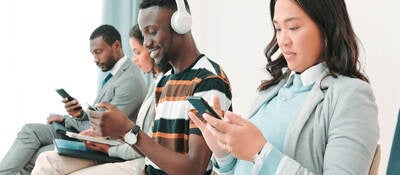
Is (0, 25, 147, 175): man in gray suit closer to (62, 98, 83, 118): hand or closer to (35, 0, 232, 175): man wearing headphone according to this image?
(62, 98, 83, 118): hand

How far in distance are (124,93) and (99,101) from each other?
25cm

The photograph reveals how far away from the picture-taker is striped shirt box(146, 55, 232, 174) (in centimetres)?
144

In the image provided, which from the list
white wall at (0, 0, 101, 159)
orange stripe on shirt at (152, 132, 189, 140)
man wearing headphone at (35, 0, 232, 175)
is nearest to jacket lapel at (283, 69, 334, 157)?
man wearing headphone at (35, 0, 232, 175)

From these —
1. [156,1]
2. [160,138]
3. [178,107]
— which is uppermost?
[156,1]

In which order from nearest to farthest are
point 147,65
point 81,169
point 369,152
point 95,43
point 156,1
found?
point 369,152 < point 156,1 < point 81,169 < point 147,65 < point 95,43

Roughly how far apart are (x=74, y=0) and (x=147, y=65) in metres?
1.15

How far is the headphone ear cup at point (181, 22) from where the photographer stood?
1500 millimetres

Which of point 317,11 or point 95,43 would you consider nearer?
point 317,11

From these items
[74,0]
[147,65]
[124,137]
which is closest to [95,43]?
[147,65]

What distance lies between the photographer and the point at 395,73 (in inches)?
83.1

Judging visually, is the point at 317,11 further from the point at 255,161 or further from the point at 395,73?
the point at 395,73

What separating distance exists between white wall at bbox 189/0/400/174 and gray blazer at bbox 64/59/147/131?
69 centimetres

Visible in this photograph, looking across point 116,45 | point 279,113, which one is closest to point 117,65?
point 116,45

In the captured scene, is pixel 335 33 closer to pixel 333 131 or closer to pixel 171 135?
pixel 333 131
